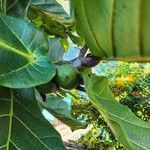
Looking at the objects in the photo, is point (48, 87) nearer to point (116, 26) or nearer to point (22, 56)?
point (22, 56)

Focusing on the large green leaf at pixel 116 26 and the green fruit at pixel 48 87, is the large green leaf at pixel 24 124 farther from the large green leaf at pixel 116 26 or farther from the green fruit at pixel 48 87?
the large green leaf at pixel 116 26

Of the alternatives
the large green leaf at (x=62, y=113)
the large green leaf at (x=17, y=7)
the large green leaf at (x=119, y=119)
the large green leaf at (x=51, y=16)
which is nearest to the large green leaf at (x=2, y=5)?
the large green leaf at (x=17, y=7)

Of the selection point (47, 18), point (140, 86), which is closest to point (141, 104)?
point (140, 86)

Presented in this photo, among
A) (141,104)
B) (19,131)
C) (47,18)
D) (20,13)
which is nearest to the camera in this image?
(19,131)

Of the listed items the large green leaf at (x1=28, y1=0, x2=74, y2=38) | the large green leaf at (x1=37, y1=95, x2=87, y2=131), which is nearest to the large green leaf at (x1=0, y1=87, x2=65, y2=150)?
the large green leaf at (x1=37, y1=95, x2=87, y2=131)

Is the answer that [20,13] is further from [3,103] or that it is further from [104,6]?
[104,6]

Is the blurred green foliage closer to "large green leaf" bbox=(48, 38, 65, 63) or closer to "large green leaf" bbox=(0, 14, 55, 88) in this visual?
"large green leaf" bbox=(48, 38, 65, 63)

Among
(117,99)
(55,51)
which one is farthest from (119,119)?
(117,99)
